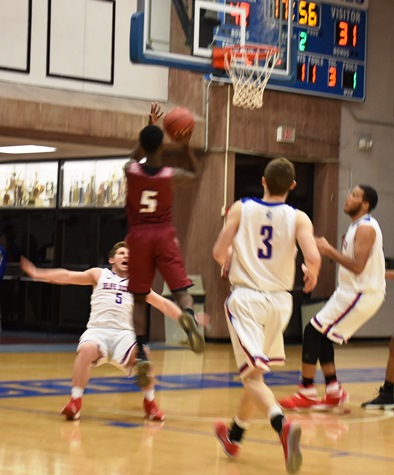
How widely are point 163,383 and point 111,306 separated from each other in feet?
8.65

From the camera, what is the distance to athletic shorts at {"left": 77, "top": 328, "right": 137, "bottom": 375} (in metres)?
7.71

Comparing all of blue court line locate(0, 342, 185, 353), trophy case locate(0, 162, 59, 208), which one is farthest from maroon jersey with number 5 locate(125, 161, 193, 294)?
trophy case locate(0, 162, 59, 208)

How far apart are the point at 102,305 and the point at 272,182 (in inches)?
89.8

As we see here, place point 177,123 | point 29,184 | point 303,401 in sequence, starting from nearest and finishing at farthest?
point 177,123 < point 303,401 < point 29,184

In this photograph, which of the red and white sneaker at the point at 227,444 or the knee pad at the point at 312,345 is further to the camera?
the knee pad at the point at 312,345

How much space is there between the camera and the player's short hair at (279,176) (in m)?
6.17

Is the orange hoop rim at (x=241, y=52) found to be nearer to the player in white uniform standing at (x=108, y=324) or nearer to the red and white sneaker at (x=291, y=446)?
the player in white uniform standing at (x=108, y=324)

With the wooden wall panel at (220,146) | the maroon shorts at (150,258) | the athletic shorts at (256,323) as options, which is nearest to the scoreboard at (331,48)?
the wooden wall panel at (220,146)

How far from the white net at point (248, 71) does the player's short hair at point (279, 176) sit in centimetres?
695

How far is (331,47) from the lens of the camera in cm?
1695

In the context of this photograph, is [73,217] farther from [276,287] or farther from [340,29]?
[276,287]

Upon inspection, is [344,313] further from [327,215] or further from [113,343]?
[327,215]

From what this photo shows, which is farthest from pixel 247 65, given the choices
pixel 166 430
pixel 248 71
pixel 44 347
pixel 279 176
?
pixel 279 176

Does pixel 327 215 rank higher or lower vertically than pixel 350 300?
higher
